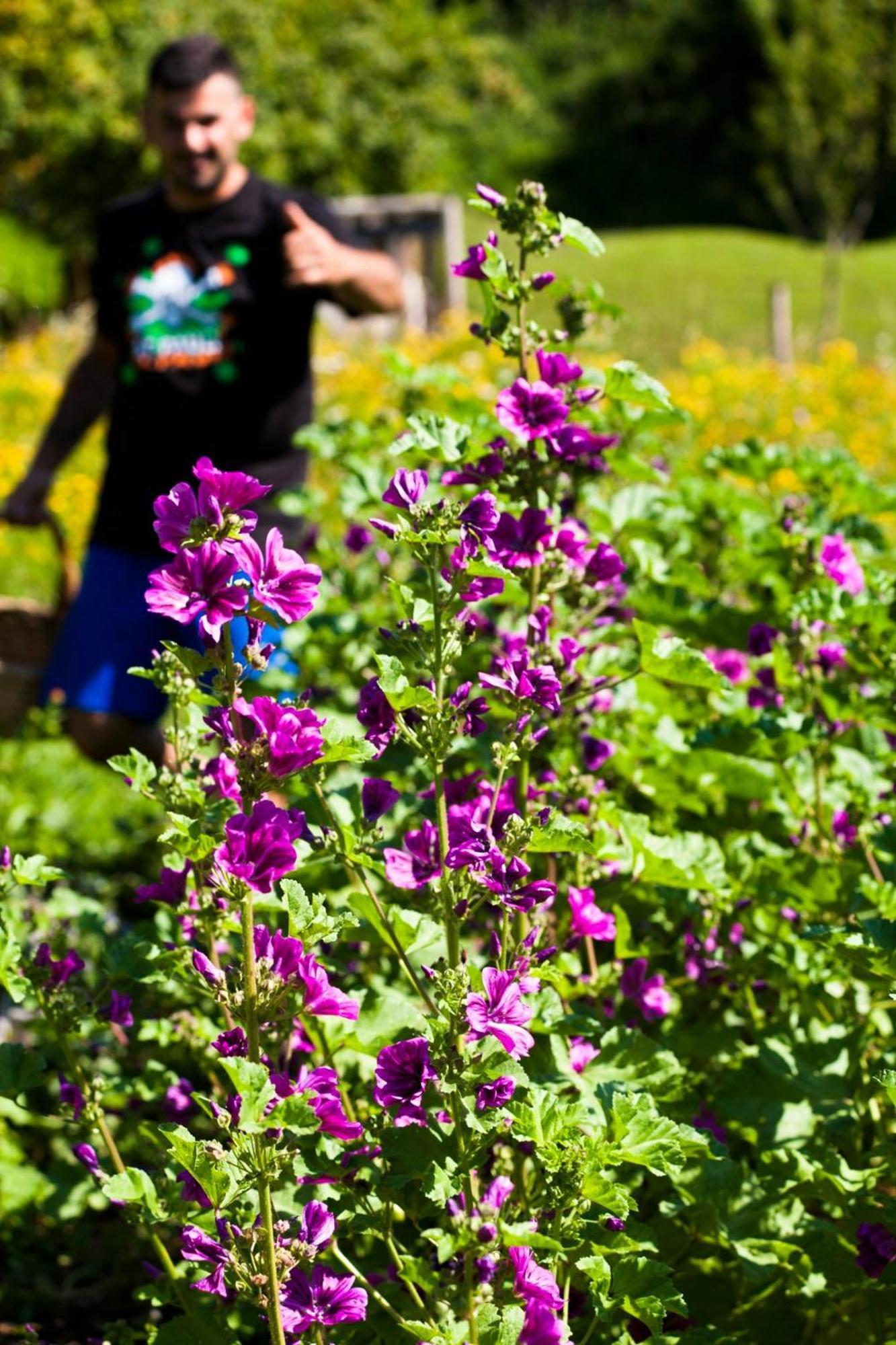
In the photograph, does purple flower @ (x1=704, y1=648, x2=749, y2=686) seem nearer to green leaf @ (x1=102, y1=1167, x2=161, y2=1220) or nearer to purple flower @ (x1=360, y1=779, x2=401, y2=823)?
purple flower @ (x1=360, y1=779, x2=401, y2=823)

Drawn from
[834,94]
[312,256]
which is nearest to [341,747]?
[312,256]

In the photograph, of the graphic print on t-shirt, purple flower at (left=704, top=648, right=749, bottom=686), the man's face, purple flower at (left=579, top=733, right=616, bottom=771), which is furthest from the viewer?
the graphic print on t-shirt

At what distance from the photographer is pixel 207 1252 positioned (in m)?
1.39

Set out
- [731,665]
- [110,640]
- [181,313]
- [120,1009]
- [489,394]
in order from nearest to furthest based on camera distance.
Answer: [120,1009], [731,665], [181,313], [110,640], [489,394]

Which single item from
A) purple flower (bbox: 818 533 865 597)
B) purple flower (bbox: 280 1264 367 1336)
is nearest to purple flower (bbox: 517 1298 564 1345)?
purple flower (bbox: 280 1264 367 1336)

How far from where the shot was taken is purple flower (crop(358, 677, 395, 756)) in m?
1.44

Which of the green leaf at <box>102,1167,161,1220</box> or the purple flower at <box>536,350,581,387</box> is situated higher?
the purple flower at <box>536,350,581,387</box>

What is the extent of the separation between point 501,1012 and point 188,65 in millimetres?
2801

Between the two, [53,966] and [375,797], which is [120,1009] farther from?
[375,797]

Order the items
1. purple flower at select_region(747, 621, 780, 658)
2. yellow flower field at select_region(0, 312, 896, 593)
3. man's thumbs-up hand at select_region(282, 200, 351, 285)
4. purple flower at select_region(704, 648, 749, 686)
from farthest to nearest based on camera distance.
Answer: yellow flower field at select_region(0, 312, 896, 593) → man's thumbs-up hand at select_region(282, 200, 351, 285) → purple flower at select_region(704, 648, 749, 686) → purple flower at select_region(747, 621, 780, 658)

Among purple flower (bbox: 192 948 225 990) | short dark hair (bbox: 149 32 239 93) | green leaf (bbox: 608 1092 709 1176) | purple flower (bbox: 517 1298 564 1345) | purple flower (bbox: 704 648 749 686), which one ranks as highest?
short dark hair (bbox: 149 32 239 93)

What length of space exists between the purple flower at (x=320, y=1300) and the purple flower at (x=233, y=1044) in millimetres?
207

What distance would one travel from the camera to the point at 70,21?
53.2 ft

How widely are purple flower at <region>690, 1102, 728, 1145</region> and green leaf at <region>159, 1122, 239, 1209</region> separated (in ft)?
2.65
